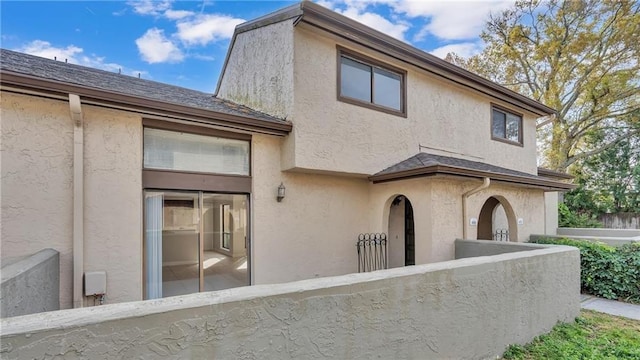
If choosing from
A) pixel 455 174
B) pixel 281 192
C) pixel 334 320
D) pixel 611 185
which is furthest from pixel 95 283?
pixel 611 185

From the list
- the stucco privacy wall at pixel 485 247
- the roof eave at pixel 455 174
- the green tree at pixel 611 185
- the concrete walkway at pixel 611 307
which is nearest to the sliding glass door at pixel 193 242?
the roof eave at pixel 455 174

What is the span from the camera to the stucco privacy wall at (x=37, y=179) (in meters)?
5.01

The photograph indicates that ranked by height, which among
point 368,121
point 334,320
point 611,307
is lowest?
point 611,307

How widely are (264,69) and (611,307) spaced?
988cm

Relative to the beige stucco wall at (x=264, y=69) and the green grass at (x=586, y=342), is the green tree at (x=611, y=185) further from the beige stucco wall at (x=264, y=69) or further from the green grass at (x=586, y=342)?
the beige stucco wall at (x=264, y=69)

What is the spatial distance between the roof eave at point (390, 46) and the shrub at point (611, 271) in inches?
222

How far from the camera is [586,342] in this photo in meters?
5.34

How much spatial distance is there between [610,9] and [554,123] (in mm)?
7315

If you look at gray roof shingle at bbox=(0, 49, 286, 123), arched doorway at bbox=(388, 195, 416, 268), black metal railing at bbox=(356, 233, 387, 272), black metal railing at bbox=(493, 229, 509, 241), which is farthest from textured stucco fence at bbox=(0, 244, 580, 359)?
black metal railing at bbox=(493, 229, 509, 241)

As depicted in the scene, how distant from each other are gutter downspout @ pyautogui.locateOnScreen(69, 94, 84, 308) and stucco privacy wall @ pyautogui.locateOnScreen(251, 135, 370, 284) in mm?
3130

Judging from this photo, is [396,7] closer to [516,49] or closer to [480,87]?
[480,87]

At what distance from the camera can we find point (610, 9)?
18688 millimetres

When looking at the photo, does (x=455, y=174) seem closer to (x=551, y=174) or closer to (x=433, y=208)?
(x=433, y=208)

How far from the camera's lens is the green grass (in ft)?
16.1
